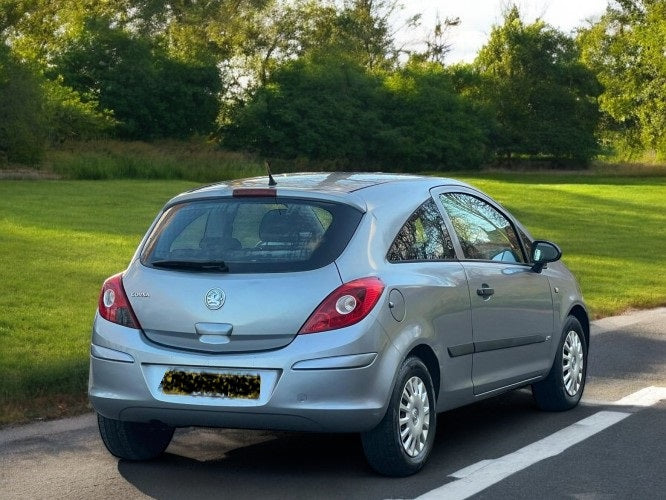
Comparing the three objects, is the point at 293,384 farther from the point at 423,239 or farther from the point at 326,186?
the point at 423,239

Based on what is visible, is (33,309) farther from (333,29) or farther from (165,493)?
(333,29)

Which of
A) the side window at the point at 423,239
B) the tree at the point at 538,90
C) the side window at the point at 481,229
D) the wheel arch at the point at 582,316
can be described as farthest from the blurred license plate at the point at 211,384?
the tree at the point at 538,90

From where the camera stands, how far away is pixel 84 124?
66062mm

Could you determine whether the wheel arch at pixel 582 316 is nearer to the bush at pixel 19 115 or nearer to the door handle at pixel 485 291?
the door handle at pixel 485 291

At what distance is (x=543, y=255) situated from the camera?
8562mm

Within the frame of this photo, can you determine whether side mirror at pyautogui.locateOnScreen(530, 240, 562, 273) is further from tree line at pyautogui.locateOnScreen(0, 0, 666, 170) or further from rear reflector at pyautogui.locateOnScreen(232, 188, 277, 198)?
tree line at pyautogui.locateOnScreen(0, 0, 666, 170)

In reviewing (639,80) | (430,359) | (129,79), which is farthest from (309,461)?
(639,80)

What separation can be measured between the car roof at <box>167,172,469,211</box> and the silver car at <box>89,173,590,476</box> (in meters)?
0.01

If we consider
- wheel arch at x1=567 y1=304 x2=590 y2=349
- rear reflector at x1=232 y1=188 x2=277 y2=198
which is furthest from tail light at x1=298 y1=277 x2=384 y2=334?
wheel arch at x1=567 y1=304 x2=590 y2=349

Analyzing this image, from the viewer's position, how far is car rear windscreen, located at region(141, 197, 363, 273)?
6676 millimetres

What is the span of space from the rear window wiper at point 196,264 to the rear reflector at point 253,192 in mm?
486

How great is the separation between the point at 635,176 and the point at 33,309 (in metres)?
70.4

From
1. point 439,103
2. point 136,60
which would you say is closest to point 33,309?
point 136,60

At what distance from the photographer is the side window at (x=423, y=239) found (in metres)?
7.11
